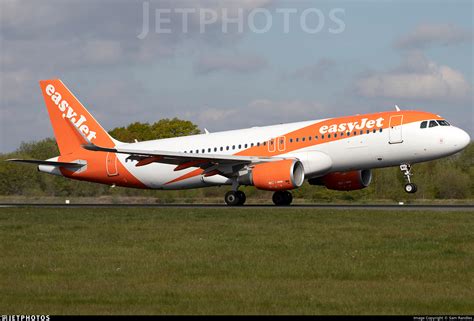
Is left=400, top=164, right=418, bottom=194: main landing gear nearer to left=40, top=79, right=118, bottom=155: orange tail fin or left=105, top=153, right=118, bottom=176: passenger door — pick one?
left=105, top=153, right=118, bottom=176: passenger door

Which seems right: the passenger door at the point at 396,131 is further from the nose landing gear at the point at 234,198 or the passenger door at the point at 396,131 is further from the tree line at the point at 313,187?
the tree line at the point at 313,187

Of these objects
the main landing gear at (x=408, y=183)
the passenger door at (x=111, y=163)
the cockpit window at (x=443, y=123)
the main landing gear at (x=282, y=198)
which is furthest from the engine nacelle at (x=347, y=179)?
the passenger door at (x=111, y=163)

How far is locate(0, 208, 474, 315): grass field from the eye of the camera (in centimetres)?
1179

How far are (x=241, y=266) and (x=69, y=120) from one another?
93.2 feet

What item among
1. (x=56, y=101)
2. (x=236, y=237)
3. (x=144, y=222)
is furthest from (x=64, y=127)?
(x=236, y=237)

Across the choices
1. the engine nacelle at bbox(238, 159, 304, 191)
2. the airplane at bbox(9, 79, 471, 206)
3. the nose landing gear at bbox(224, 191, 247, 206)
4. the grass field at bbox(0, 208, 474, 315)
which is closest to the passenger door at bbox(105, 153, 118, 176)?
the airplane at bbox(9, 79, 471, 206)

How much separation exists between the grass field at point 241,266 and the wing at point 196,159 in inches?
372

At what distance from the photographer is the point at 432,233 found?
68.4ft

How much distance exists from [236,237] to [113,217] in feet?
29.0

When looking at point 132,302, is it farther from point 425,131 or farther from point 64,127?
point 64,127

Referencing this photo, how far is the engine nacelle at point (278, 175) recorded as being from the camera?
110ft

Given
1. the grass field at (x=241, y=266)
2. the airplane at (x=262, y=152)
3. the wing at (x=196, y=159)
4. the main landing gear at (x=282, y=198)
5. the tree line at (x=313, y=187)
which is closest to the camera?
the grass field at (x=241, y=266)

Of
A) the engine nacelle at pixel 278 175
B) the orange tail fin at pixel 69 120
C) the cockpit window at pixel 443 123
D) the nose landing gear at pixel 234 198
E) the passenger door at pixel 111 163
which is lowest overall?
the nose landing gear at pixel 234 198

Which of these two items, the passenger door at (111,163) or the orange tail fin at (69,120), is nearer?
the passenger door at (111,163)
